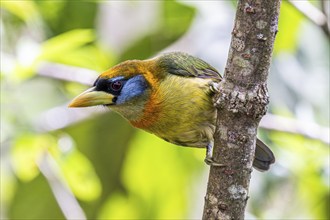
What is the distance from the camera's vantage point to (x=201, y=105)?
10.1 feet

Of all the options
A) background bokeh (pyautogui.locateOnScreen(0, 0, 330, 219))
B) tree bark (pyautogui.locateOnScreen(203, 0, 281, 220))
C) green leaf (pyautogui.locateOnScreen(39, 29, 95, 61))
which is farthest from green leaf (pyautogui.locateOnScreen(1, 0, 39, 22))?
tree bark (pyautogui.locateOnScreen(203, 0, 281, 220))

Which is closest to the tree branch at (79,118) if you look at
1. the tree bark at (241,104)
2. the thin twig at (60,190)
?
the thin twig at (60,190)

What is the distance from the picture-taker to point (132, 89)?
324cm

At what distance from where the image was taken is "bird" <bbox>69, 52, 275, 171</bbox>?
10.2ft

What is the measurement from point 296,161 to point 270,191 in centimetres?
31

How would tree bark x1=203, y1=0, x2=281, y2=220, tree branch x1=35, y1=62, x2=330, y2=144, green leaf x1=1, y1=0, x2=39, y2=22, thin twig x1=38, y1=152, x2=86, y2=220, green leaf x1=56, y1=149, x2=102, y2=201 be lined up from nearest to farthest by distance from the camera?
1. tree bark x1=203, y1=0, x2=281, y2=220
2. green leaf x1=1, y1=0, x2=39, y2=22
3. tree branch x1=35, y1=62, x2=330, y2=144
4. green leaf x1=56, y1=149, x2=102, y2=201
5. thin twig x1=38, y1=152, x2=86, y2=220

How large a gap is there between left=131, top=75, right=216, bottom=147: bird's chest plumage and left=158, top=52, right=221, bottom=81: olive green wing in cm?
4

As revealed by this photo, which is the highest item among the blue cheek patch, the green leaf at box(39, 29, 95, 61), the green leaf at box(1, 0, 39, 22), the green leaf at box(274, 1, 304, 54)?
the green leaf at box(274, 1, 304, 54)

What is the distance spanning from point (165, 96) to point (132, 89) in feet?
0.51

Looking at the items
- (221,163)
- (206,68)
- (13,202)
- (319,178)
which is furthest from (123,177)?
(221,163)

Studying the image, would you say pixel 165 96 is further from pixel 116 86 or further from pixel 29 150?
pixel 29 150

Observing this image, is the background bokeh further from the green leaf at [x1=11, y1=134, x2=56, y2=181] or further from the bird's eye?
the bird's eye

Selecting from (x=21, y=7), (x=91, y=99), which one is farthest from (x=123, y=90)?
(x=21, y=7)

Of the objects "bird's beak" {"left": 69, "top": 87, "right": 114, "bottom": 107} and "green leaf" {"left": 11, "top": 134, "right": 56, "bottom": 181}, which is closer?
"bird's beak" {"left": 69, "top": 87, "right": 114, "bottom": 107}
